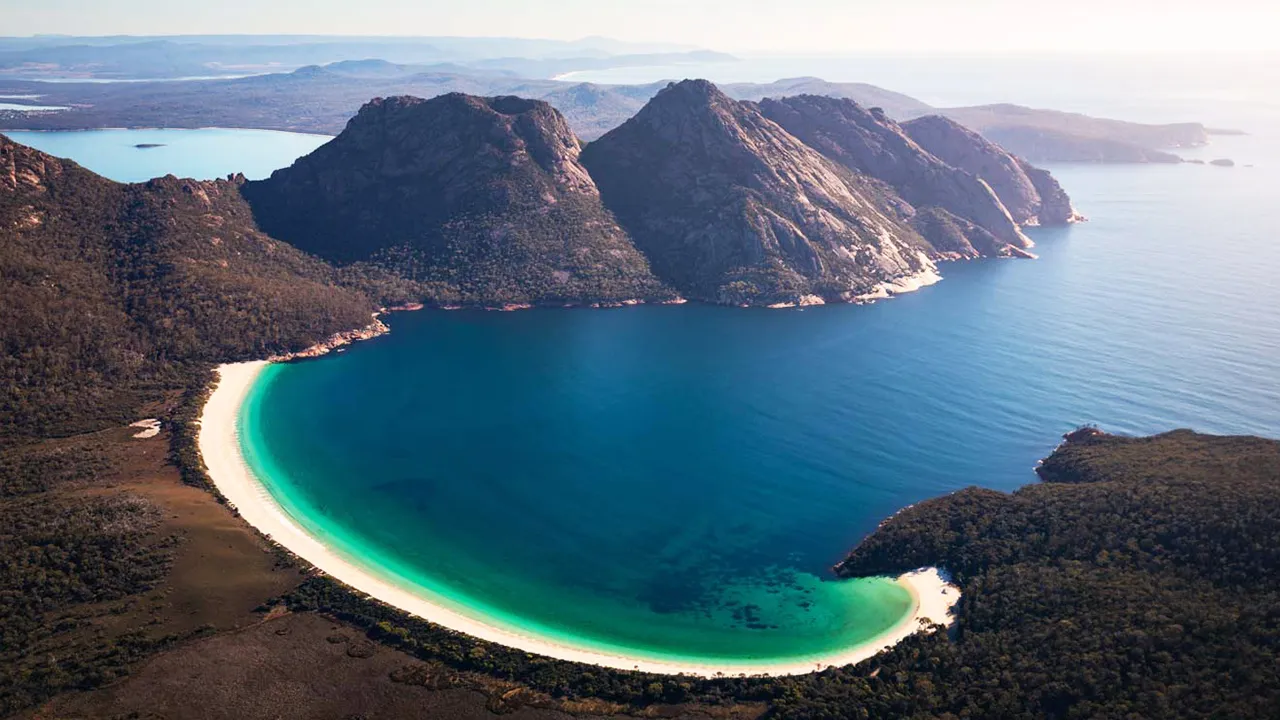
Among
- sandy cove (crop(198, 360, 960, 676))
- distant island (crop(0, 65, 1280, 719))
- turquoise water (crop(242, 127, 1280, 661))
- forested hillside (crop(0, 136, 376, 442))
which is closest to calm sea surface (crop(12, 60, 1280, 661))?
turquoise water (crop(242, 127, 1280, 661))

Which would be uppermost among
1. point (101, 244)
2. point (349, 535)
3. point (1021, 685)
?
point (101, 244)

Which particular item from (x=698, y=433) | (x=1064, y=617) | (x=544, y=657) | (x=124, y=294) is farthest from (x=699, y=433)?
(x=124, y=294)

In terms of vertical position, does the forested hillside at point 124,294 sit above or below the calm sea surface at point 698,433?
above

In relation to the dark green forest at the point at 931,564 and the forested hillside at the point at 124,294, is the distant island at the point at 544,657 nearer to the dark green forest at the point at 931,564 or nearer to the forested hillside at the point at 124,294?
the dark green forest at the point at 931,564

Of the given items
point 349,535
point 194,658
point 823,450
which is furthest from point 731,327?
point 194,658

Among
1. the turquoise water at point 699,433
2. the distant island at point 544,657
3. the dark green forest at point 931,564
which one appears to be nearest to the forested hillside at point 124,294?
the dark green forest at point 931,564

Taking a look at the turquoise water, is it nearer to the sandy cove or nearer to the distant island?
the sandy cove

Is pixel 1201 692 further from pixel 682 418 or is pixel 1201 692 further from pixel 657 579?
pixel 682 418
